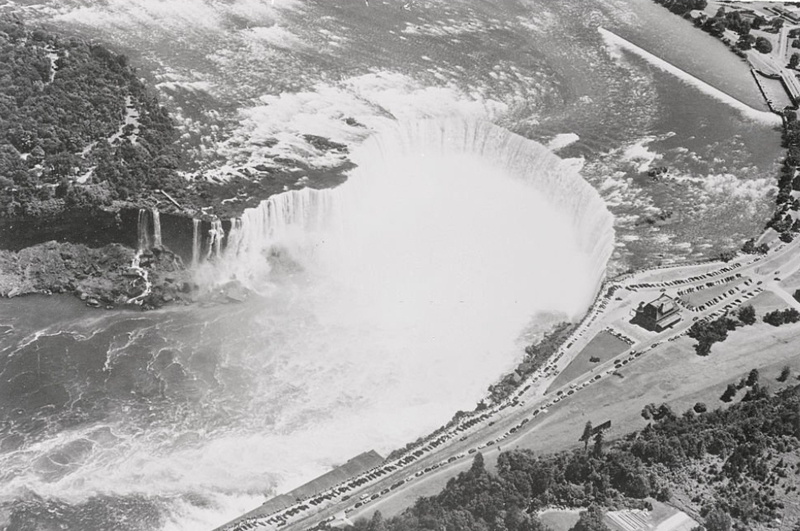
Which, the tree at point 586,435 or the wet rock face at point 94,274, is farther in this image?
the wet rock face at point 94,274

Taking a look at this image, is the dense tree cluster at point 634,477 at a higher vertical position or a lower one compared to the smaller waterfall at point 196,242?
higher

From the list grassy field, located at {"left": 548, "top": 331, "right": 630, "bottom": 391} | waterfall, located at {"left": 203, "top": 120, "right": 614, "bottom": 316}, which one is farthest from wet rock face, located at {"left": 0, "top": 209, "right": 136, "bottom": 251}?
grassy field, located at {"left": 548, "top": 331, "right": 630, "bottom": 391}

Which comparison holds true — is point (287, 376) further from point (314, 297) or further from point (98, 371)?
point (98, 371)

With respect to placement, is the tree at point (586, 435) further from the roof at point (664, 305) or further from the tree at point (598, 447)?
the roof at point (664, 305)

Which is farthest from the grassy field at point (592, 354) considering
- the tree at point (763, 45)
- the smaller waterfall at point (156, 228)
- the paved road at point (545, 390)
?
the tree at point (763, 45)

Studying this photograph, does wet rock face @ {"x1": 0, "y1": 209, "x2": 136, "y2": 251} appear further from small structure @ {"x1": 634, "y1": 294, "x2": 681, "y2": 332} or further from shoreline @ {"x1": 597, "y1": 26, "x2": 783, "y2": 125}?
shoreline @ {"x1": 597, "y1": 26, "x2": 783, "y2": 125}

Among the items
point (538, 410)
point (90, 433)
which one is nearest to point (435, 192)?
point (538, 410)
